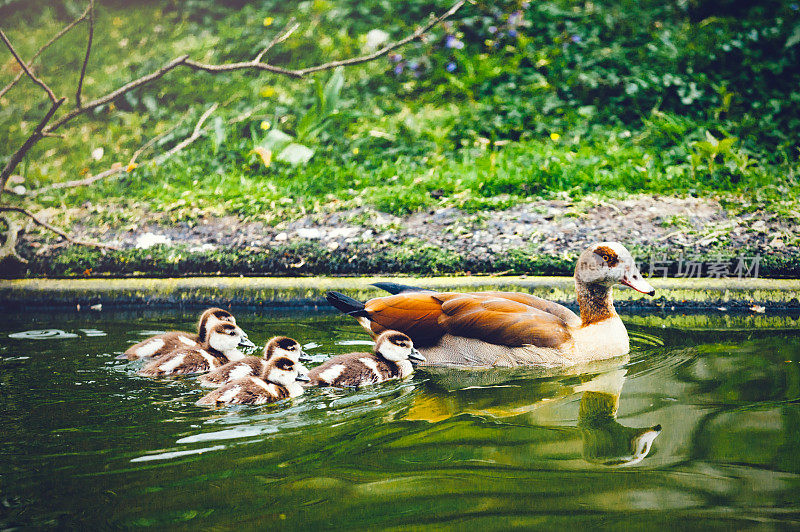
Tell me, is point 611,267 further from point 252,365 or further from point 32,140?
point 32,140

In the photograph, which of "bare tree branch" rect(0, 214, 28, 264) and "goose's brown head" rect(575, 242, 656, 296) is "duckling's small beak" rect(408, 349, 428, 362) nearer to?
"goose's brown head" rect(575, 242, 656, 296)

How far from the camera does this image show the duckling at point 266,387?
374 cm

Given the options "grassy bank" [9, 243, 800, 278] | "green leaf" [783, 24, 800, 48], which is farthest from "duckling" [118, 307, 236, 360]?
"green leaf" [783, 24, 800, 48]

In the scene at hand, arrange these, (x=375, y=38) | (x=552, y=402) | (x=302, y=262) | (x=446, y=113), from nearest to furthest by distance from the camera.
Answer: (x=552, y=402) → (x=302, y=262) → (x=446, y=113) → (x=375, y=38)

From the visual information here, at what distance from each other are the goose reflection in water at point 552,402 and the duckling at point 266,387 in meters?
0.64

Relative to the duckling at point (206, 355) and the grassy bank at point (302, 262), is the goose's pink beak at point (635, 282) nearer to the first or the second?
the grassy bank at point (302, 262)

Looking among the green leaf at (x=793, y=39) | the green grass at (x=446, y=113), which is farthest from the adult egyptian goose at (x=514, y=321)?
the green leaf at (x=793, y=39)

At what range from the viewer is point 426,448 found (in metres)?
3.00

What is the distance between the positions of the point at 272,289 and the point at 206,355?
1.31 meters

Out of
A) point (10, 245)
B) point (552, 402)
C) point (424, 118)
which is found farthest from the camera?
point (424, 118)

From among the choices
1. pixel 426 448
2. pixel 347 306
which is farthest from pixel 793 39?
pixel 426 448

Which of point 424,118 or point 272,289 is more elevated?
point 424,118

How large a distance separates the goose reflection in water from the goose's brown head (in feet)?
1.57

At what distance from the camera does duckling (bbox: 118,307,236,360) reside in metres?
4.56
